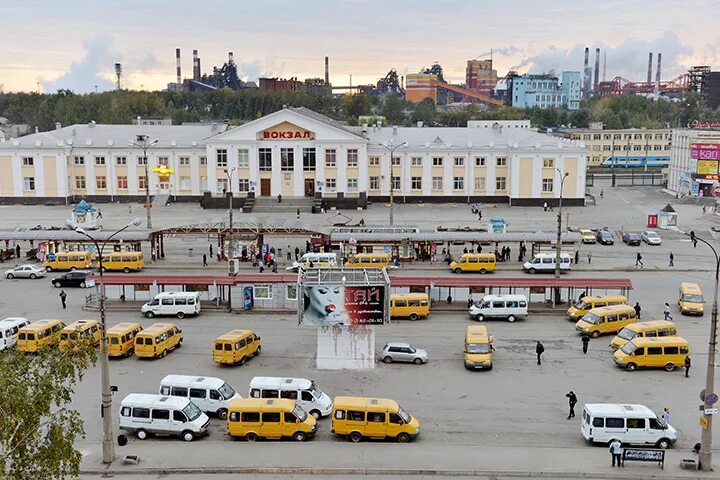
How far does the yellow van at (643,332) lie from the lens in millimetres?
31047

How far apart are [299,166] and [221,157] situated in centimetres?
738

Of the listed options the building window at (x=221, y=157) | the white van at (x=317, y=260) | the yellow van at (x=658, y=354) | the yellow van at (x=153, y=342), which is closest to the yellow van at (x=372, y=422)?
the yellow van at (x=153, y=342)

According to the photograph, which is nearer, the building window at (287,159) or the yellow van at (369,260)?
the yellow van at (369,260)

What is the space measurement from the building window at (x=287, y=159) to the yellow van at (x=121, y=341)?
43055mm

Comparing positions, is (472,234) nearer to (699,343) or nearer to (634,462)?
(699,343)

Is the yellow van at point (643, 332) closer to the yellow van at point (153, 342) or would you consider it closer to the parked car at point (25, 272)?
the yellow van at point (153, 342)

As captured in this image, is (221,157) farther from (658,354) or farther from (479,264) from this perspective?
(658,354)

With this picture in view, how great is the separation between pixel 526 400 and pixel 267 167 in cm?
5065

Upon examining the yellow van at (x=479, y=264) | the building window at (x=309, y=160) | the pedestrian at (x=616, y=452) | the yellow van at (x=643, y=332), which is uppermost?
the building window at (x=309, y=160)

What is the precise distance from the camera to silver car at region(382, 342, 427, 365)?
98.0ft

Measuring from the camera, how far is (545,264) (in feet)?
153

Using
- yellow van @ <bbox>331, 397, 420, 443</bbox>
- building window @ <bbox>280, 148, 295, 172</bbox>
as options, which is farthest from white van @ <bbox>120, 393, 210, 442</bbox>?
building window @ <bbox>280, 148, 295, 172</bbox>

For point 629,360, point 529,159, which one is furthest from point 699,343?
point 529,159

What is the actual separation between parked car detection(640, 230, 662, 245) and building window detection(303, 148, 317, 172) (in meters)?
30.1
